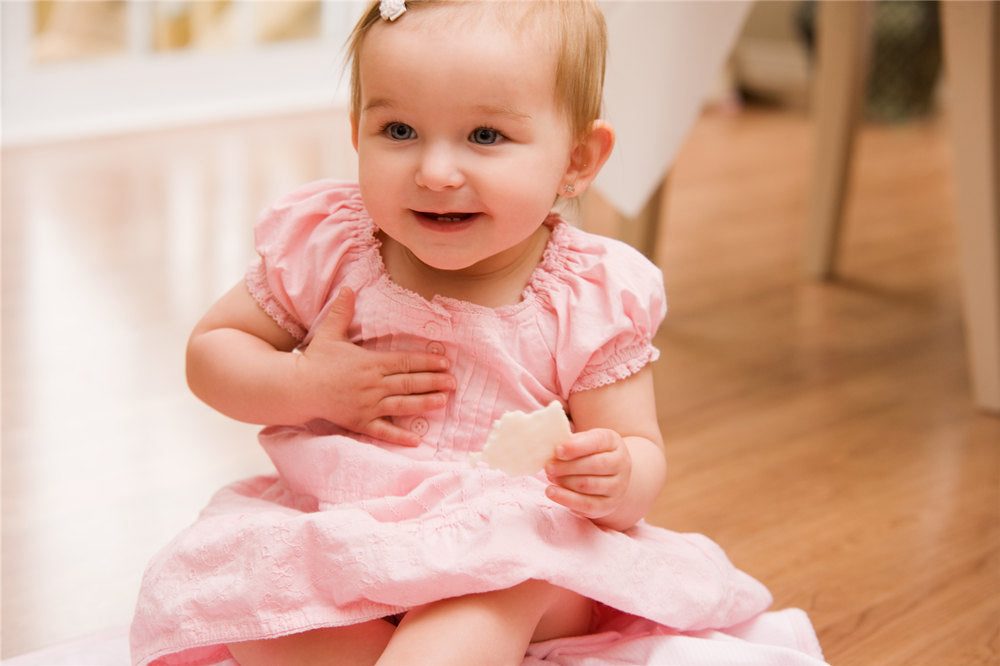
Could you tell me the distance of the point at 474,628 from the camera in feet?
2.48

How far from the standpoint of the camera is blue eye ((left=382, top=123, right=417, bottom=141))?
814 millimetres

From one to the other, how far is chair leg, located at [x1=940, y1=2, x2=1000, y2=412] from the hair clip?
0.84 m

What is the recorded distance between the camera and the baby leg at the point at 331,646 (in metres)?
0.78

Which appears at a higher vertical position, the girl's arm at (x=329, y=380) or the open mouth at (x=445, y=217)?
the open mouth at (x=445, y=217)

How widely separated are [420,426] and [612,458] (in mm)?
162

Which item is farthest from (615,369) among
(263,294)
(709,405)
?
(709,405)

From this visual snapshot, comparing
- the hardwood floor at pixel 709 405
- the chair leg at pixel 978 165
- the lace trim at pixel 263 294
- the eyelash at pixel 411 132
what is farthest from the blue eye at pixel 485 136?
the chair leg at pixel 978 165

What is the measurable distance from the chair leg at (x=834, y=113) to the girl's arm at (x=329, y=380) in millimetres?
1225

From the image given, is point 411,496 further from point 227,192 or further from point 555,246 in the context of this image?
point 227,192

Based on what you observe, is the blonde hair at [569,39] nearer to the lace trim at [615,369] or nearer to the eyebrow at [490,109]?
the eyebrow at [490,109]

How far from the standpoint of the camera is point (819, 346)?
1686 millimetres

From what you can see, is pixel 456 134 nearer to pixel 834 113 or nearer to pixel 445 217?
pixel 445 217

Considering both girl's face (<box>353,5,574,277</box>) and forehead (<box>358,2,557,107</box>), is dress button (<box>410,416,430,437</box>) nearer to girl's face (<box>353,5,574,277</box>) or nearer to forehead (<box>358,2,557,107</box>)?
girl's face (<box>353,5,574,277</box>)

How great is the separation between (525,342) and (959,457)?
27.6 inches
